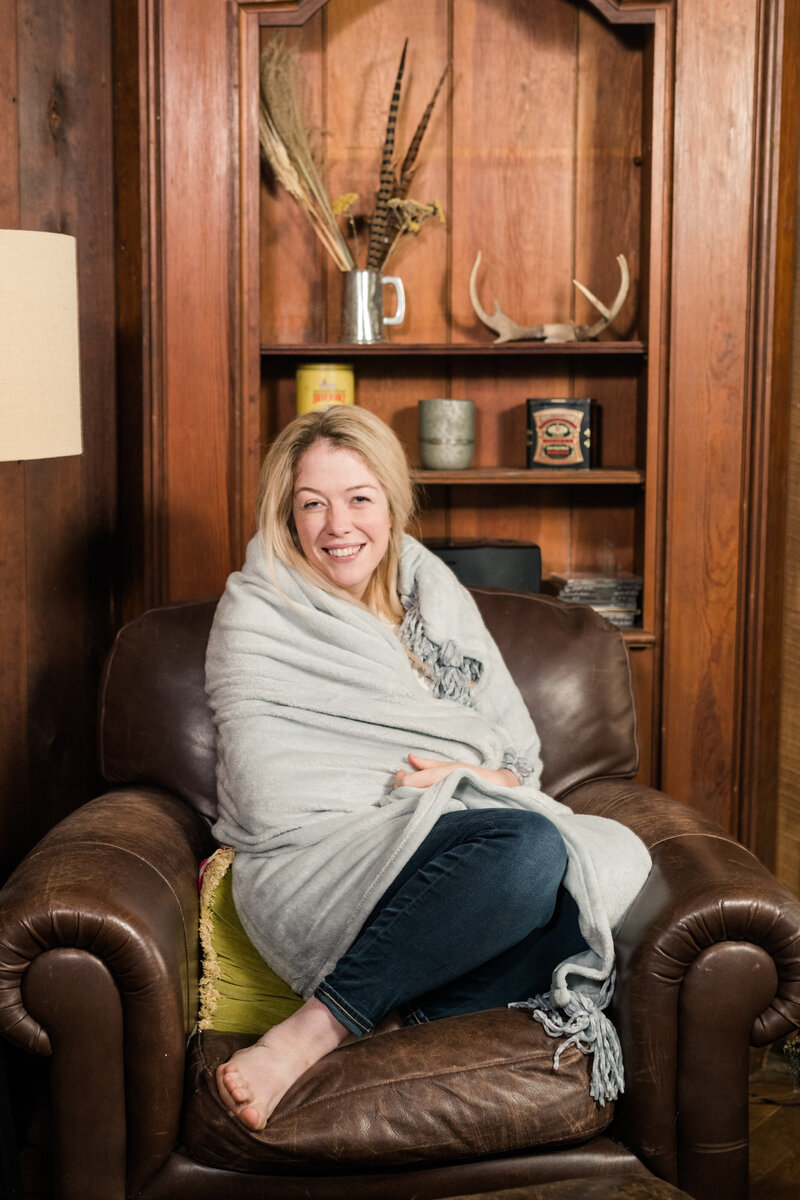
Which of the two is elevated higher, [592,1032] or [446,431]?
[446,431]

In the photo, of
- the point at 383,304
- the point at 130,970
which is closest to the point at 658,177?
the point at 383,304

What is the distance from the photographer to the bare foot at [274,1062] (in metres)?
1.45

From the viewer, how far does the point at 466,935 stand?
63.2 inches

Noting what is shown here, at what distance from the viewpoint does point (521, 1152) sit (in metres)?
1.51

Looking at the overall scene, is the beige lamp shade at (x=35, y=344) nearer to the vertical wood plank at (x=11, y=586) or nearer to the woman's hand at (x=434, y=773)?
the vertical wood plank at (x=11, y=586)

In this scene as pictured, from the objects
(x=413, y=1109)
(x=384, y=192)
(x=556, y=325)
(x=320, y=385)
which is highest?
(x=384, y=192)

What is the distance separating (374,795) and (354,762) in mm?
61

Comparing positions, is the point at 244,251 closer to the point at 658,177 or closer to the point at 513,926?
the point at 658,177

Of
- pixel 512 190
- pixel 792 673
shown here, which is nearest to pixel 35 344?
pixel 512 190

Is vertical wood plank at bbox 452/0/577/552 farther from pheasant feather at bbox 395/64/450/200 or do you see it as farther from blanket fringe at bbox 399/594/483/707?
blanket fringe at bbox 399/594/483/707

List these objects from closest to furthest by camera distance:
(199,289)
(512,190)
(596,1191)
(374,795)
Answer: (596,1191) → (374,795) → (199,289) → (512,190)

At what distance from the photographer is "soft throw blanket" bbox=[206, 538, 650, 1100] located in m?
1.67

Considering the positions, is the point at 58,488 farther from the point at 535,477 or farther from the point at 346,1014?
the point at 346,1014

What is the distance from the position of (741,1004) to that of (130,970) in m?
0.77
